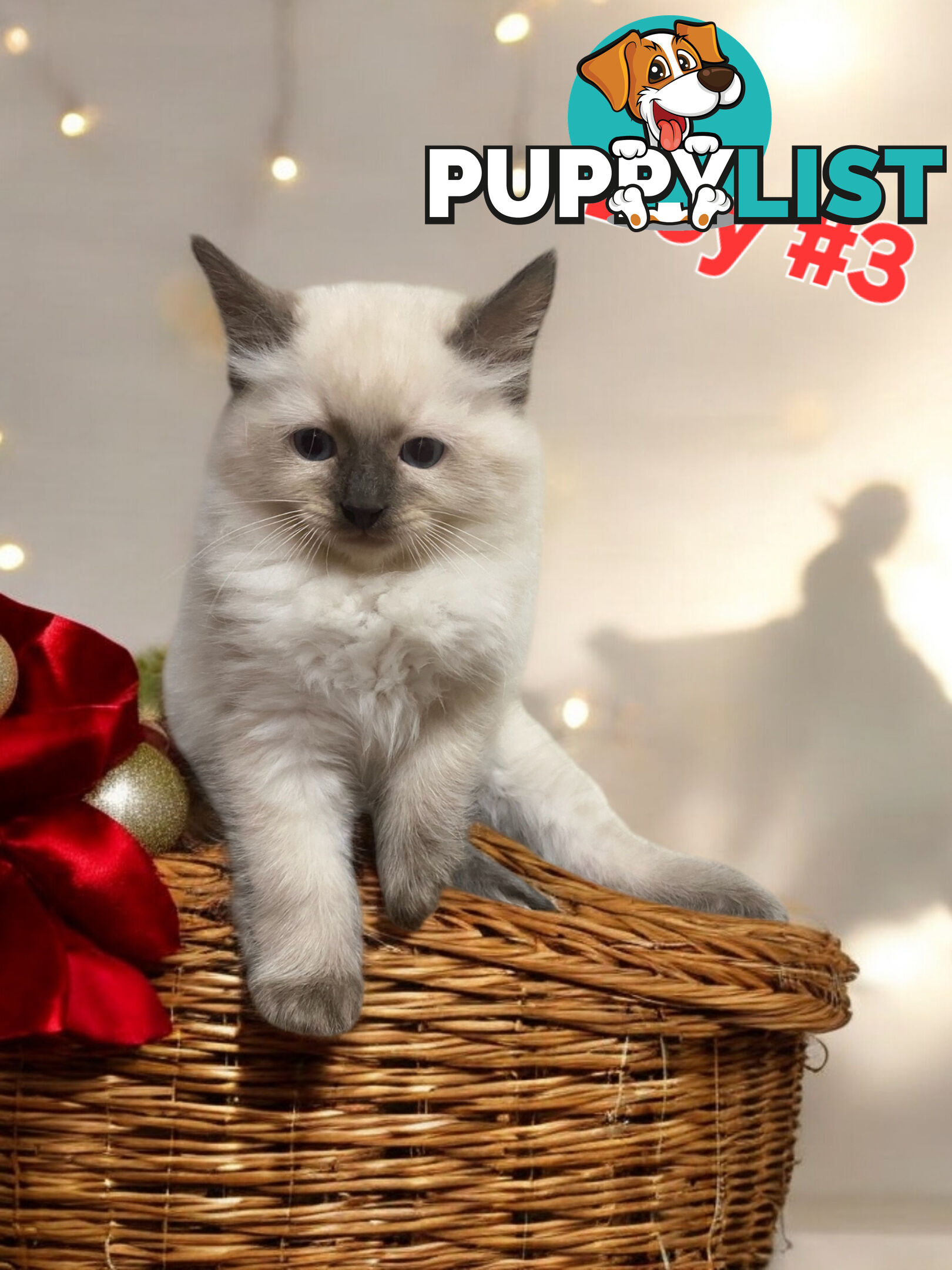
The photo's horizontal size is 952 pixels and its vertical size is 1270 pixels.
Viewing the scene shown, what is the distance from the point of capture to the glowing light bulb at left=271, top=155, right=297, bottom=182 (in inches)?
76.2

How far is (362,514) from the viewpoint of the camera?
3.22ft

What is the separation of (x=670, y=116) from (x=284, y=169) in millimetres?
581

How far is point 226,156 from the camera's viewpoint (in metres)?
1.95

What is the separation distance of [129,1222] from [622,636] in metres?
1.16

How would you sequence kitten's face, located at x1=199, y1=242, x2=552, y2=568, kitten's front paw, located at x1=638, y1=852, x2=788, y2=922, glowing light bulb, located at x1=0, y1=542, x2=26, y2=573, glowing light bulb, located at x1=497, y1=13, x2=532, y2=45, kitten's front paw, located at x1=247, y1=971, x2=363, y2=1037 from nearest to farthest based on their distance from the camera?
kitten's front paw, located at x1=247, y1=971, x2=363, y2=1037, kitten's face, located at x1=199, y1=242, x2=552, y2=568, kitten's front paw, located at x1=638, y1=852, x2=788, y2=922, glowing light bulb, located at x1=0, y1=542, x2=26, y2=573, glowing light bulb, located at x1=497, y1=13, x2=532, y2=45

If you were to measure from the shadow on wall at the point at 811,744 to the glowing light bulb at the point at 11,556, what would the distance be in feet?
2.78

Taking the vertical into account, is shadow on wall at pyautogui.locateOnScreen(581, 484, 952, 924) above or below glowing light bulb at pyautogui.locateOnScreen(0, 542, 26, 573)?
below

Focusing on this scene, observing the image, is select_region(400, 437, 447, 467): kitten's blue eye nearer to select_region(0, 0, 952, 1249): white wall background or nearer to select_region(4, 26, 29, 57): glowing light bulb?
select_region(0, 0, 952, 1249): white wall background

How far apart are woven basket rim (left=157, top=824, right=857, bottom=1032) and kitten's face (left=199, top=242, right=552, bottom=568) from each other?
0.28 meters

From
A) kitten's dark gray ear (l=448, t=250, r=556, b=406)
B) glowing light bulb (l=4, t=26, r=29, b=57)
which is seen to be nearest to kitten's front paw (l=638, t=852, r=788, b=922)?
kitten's dark gray ear (l=448, t=250, r=556, b=406)

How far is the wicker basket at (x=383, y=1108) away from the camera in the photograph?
3.15 feet

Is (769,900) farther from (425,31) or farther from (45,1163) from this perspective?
(425,31)

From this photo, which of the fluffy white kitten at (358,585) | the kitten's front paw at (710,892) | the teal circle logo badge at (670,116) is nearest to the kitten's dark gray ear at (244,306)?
the fluffy white kitten at (358,585)

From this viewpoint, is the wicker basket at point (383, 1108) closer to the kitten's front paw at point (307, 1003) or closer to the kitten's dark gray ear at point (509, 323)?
the kitten's front paw at point (307, 1003)
